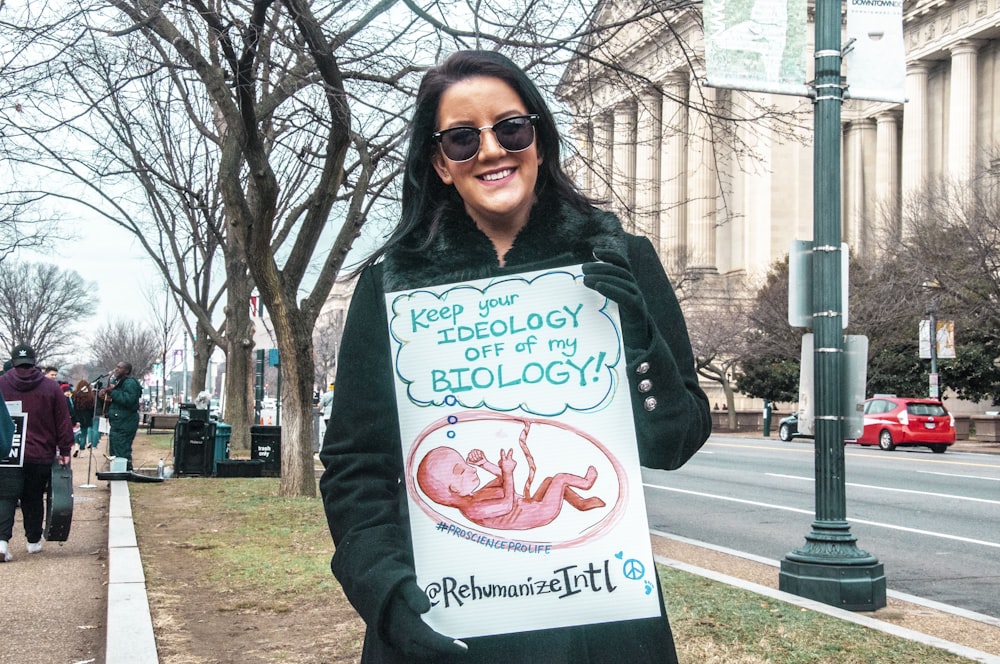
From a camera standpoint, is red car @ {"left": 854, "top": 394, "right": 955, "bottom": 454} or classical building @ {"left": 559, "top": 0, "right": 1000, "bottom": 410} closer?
red car @ {"left": 854, "top": 394, "right": 955, "bottom": 454}

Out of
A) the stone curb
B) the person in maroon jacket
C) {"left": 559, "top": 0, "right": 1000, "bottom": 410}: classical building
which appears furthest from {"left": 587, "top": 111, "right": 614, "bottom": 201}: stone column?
{"left": 559, "top": 0, "right": 1000, "bottom": 410}: classical building

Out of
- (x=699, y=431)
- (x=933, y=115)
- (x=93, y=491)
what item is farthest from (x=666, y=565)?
(x=933, y=115)

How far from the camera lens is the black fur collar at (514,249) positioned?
2393 mm

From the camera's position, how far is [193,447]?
2078 cm

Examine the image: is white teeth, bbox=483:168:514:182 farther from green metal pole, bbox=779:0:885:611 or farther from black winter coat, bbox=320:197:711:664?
green metal pole, bbox=779:0:885:611

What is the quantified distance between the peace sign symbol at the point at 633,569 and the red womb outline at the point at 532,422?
7 centimetres

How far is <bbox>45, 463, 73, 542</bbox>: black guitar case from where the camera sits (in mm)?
10859

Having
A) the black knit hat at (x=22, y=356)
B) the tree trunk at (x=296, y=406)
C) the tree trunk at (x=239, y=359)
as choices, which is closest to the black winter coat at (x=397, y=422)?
the black knit hat at (x=22, y=356)

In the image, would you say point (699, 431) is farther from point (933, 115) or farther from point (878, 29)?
point (933, 115)

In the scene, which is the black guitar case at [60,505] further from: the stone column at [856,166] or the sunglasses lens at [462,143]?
the stone column at [856,166]

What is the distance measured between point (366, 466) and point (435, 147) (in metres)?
0.72

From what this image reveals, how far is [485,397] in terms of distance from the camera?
7.67 feet

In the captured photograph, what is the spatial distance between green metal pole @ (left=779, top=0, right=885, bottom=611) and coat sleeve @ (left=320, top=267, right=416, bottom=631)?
7215 mm

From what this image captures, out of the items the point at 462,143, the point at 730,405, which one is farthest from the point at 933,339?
the point at 462,143
